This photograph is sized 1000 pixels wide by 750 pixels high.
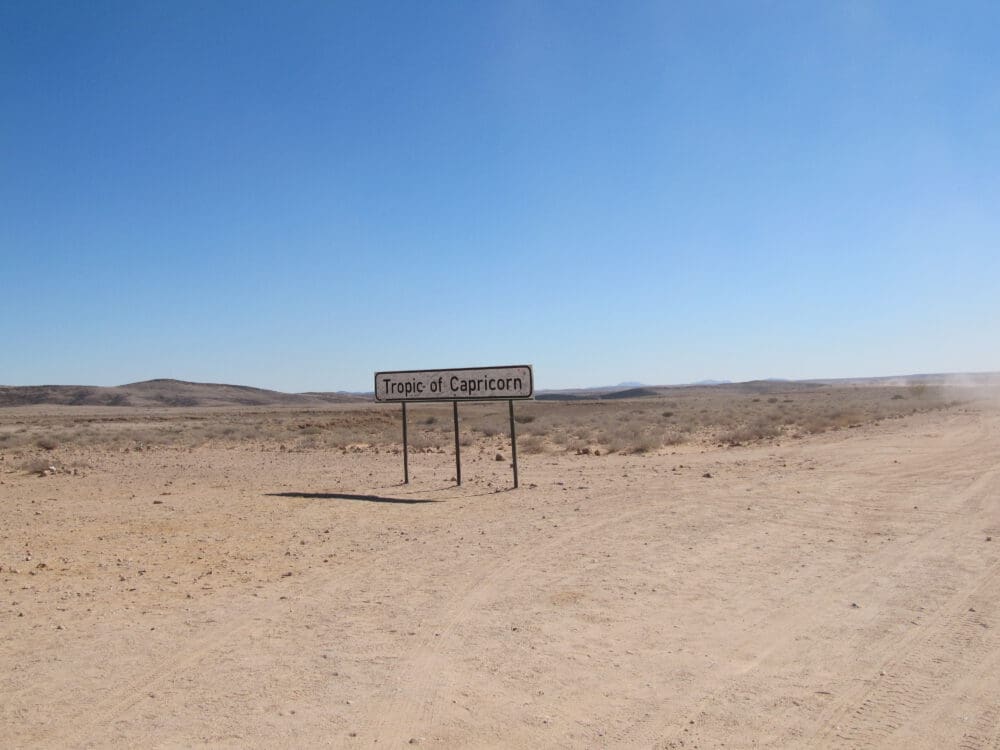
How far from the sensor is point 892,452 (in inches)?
790

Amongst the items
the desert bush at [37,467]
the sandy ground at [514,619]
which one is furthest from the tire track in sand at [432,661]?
the desert bush at [37,467]

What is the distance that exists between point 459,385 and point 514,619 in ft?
33.4

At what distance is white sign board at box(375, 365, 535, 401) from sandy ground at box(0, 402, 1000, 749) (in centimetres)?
268

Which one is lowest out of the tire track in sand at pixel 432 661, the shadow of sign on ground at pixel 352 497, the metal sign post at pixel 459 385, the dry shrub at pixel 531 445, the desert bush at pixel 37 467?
the tire track in sand at pixel 432 661

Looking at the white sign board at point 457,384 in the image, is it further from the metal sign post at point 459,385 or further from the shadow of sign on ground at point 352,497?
the shadow of sign on ground at point 352,497

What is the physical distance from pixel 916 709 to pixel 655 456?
1832 centimetres

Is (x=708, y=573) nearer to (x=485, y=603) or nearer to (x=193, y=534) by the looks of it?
(x=485, y=603)

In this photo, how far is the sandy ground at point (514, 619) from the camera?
4840 millimetres

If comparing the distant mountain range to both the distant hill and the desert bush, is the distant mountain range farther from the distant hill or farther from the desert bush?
the desert bush

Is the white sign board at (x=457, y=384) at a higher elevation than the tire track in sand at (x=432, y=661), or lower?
higher

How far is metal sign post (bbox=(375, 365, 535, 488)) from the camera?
1623cm

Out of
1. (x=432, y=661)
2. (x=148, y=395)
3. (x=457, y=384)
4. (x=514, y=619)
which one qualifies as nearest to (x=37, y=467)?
(x=457, y=384)

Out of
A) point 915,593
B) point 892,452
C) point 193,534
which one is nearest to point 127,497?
point 193,534

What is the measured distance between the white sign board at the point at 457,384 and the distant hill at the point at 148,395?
130m
